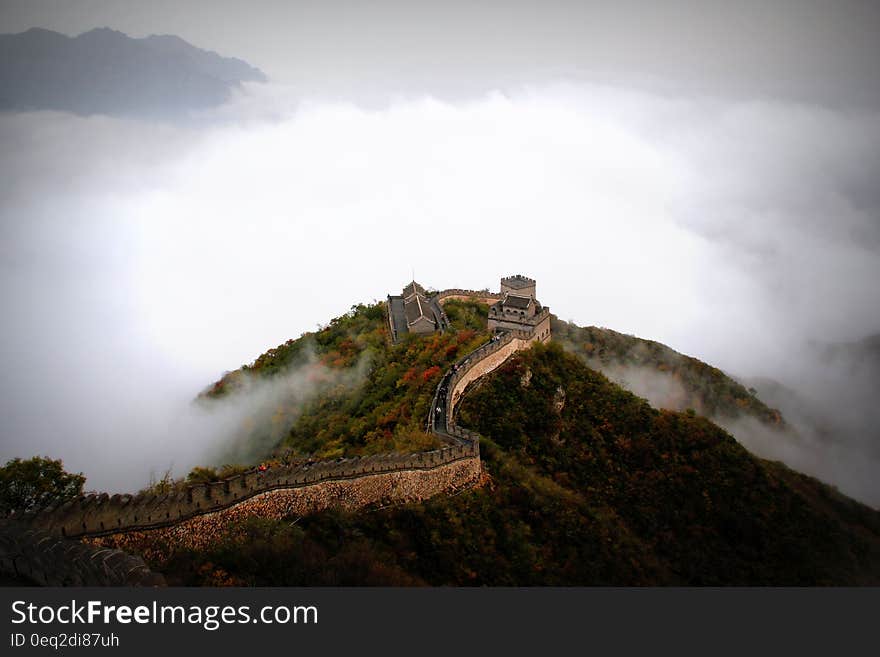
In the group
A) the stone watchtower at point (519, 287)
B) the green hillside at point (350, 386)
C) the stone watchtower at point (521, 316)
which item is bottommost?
the green hillside at point (350, 386)

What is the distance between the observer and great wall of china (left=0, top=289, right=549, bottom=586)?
16781 millimetres

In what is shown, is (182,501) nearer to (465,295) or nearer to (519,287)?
(519,287)

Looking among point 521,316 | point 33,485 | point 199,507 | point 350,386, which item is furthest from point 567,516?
point 33,485

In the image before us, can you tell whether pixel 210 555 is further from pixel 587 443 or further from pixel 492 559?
pixel 587 443

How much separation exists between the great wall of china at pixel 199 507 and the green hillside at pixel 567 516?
24.3 inches

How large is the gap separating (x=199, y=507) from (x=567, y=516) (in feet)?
51.2

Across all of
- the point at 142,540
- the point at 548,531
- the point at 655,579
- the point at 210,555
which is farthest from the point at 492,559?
the point at 142,540

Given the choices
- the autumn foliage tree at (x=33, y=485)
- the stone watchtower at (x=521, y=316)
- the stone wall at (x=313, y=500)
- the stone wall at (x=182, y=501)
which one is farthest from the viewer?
the stone watchtower at (x=521, y=316)

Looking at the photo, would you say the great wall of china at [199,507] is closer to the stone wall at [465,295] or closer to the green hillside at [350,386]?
the green hillside at [350,386]

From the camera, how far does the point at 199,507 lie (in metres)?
21.0

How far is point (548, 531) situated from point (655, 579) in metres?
5.11

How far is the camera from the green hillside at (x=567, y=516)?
22.2m

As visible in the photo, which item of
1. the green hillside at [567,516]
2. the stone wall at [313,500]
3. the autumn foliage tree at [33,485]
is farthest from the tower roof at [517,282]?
the autumn foliage tree at [33,485]
